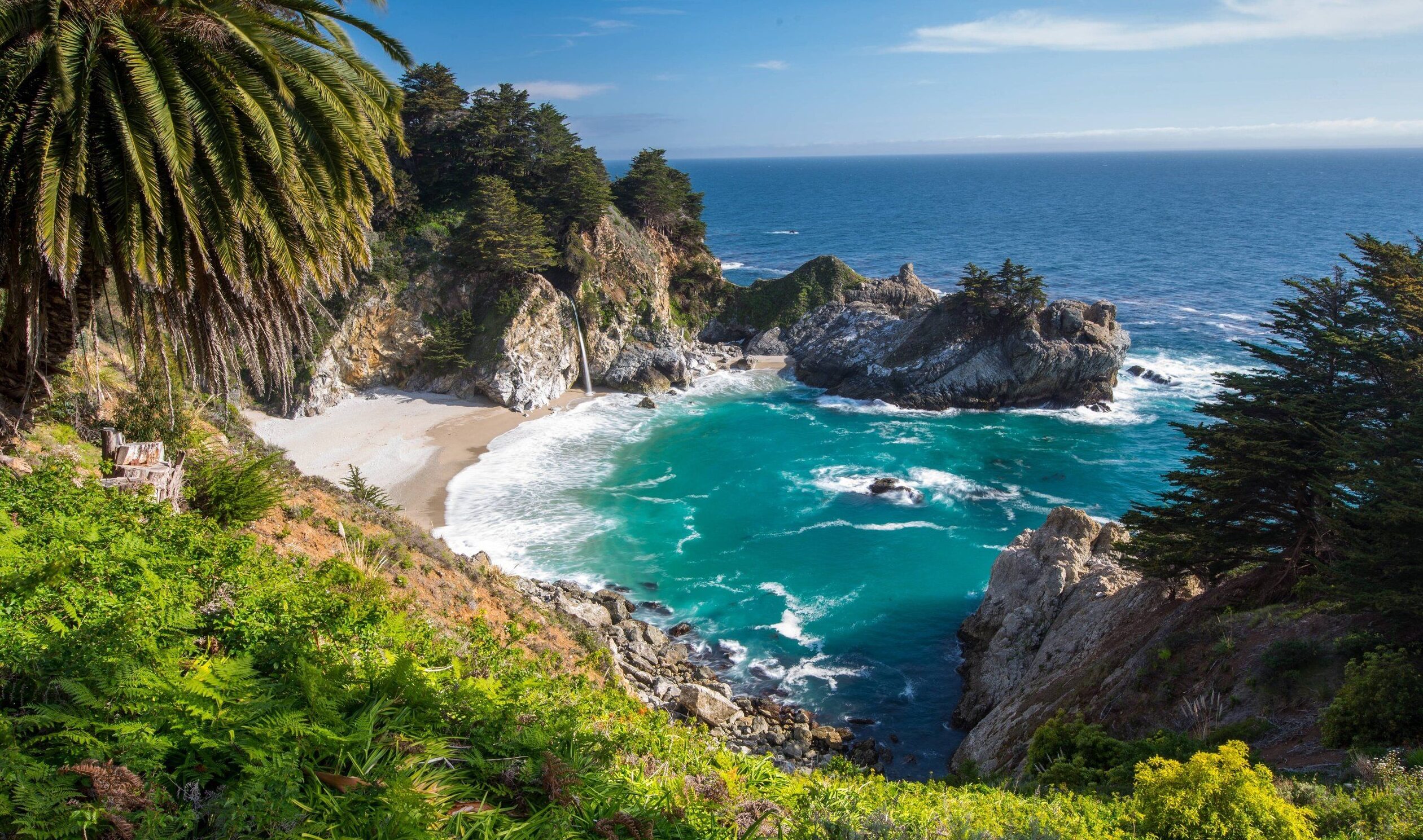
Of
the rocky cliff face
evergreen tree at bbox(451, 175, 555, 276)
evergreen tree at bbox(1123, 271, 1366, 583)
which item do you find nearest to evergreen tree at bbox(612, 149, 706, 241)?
evergreen tree at bbox(451, 175, 555, 276)

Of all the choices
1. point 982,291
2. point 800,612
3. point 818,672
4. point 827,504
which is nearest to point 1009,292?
point 982,291

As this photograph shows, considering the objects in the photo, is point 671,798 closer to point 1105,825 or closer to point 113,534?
point 1105,825

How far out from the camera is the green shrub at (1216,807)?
7.20 metres

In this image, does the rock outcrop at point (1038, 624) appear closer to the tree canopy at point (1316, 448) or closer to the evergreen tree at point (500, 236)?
the tree canopy at point (1316, 448)

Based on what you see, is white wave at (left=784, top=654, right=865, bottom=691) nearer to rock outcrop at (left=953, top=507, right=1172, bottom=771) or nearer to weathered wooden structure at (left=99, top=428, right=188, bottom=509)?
rock outcrop at (left=953, top=507, right=1172, bottom=771)

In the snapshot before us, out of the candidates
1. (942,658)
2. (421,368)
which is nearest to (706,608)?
(942,658)

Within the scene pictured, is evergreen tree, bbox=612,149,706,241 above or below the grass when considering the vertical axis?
above

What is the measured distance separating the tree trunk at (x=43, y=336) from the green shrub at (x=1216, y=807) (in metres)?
12.7

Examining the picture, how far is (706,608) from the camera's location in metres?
27.5

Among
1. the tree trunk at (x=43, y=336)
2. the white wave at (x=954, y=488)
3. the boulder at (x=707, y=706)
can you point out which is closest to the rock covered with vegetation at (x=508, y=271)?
the white wave at (x=954, y=488)

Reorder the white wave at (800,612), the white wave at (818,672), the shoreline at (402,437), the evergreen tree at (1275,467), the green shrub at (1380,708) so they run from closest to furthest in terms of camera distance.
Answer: the green shrub at (1380,708)
the evergreen tree at (1275,467)
the white wave at (818,672)
the white wave at (800,612)
the shoreline at (402,437)

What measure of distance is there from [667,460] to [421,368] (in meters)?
16.8

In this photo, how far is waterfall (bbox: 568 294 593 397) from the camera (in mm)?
49156

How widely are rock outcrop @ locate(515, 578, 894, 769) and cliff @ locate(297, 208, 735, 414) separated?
22.3 m
